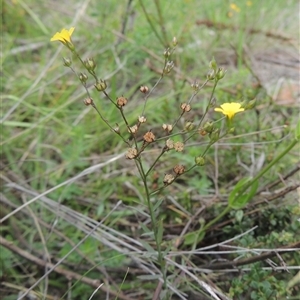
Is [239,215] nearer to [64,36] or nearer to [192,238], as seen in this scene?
[192,238]

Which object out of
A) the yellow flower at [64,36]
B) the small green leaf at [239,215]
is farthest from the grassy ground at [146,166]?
the yellow flower at [64,36]

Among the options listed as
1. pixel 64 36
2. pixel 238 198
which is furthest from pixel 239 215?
pixel 64 36

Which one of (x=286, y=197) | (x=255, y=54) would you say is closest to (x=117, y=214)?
(x=286, y=197)

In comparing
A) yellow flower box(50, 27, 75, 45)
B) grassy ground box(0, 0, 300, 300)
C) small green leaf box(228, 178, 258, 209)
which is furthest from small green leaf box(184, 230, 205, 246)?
yellow flower box(50, 27, 75, 45)

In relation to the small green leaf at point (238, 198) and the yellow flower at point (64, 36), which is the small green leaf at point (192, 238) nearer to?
the small green leaf at point (238, 198)

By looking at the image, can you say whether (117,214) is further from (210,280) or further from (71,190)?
(210,280)

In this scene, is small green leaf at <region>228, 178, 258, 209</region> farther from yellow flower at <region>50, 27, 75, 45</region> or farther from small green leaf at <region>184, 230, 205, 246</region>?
→ yellow flower at <region>50, 27, 75, 45</region>

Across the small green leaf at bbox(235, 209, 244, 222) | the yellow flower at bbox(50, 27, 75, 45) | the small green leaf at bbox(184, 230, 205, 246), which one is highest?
the yellow flower at bbox(50, 27, 75, 45)

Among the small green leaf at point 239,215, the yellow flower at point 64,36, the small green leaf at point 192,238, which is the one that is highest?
the yellow flower at point 64,36
